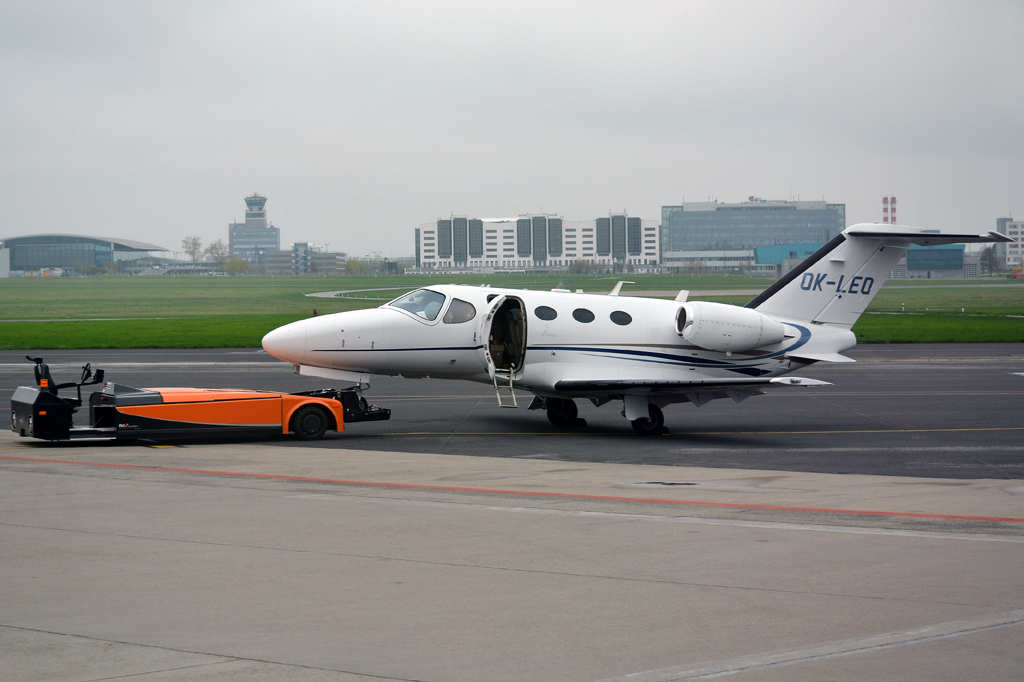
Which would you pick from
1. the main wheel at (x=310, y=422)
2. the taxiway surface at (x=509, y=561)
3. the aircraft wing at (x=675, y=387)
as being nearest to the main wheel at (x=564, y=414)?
the aircraft wing at (x=675, y=387)

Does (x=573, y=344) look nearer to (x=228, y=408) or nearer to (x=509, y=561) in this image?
(x=228, y=408)

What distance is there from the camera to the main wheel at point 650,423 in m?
18.8

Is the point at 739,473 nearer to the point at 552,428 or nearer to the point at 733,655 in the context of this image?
the point at 552,428

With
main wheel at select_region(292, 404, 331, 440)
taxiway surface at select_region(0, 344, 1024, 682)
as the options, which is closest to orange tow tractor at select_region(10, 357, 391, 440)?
Result: main wheel at select_region(292, 404, 331, 440)

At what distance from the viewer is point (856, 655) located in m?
6.06

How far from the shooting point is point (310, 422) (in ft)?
57.7

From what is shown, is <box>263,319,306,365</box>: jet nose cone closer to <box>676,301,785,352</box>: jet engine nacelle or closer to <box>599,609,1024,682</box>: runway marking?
<box>676,301,785,352</box>: jet engine nacelle

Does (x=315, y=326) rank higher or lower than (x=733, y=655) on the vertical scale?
higher

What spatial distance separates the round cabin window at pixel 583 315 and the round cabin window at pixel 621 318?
458mm

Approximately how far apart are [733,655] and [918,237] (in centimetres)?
1657

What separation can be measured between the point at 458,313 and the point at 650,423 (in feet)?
14.8

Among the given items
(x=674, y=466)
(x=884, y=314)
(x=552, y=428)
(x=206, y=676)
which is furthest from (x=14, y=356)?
(x=884, y=314)

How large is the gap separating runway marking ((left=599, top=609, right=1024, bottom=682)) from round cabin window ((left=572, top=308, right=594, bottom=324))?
→ 12883 mm

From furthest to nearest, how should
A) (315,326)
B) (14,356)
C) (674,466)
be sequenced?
(14,356) → (315,326) → (674,466)
